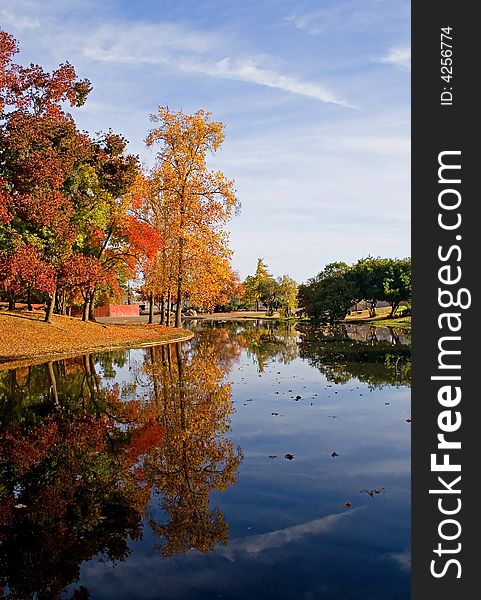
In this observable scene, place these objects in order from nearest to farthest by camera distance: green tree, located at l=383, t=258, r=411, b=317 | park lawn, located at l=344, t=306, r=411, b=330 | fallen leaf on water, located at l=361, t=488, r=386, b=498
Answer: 1. fallen leaf on water, located at l=361, t=488, r=386, b=498
2. park lawn, located at l=344, t=306, r=411, b=330
3. green tree, located at l=383, t=258, r=411, b=317

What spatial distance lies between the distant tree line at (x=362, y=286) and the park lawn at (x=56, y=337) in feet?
103

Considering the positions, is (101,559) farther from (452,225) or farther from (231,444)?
(452,225)

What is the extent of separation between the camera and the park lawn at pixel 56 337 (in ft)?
82.5

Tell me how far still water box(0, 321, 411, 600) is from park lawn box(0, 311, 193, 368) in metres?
9.76

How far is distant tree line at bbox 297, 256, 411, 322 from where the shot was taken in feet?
211

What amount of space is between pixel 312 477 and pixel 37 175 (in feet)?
69.2

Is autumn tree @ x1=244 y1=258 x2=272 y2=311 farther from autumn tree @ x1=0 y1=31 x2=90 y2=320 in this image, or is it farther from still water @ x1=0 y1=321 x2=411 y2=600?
still water @ x1=0 y1=321 x2=411 y2=600

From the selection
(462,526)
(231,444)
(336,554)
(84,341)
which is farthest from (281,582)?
(84,341)

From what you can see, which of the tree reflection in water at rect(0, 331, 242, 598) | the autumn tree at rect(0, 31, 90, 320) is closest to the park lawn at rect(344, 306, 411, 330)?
the autumn tree at rect(0, 31, 90, 320)

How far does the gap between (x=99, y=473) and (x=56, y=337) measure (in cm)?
2179

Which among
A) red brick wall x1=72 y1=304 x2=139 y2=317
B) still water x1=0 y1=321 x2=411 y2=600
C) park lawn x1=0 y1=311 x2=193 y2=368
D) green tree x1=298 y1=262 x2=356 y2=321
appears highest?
green tree x1=298 y1=262 x2=356 y2=321

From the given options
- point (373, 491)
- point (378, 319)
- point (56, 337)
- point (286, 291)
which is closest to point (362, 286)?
point (378, 319)

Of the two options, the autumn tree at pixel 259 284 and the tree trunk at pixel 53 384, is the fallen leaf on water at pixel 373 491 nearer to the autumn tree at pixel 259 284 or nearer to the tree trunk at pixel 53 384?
the tree trunk at pixel 53 384

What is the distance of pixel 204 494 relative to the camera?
739cm
